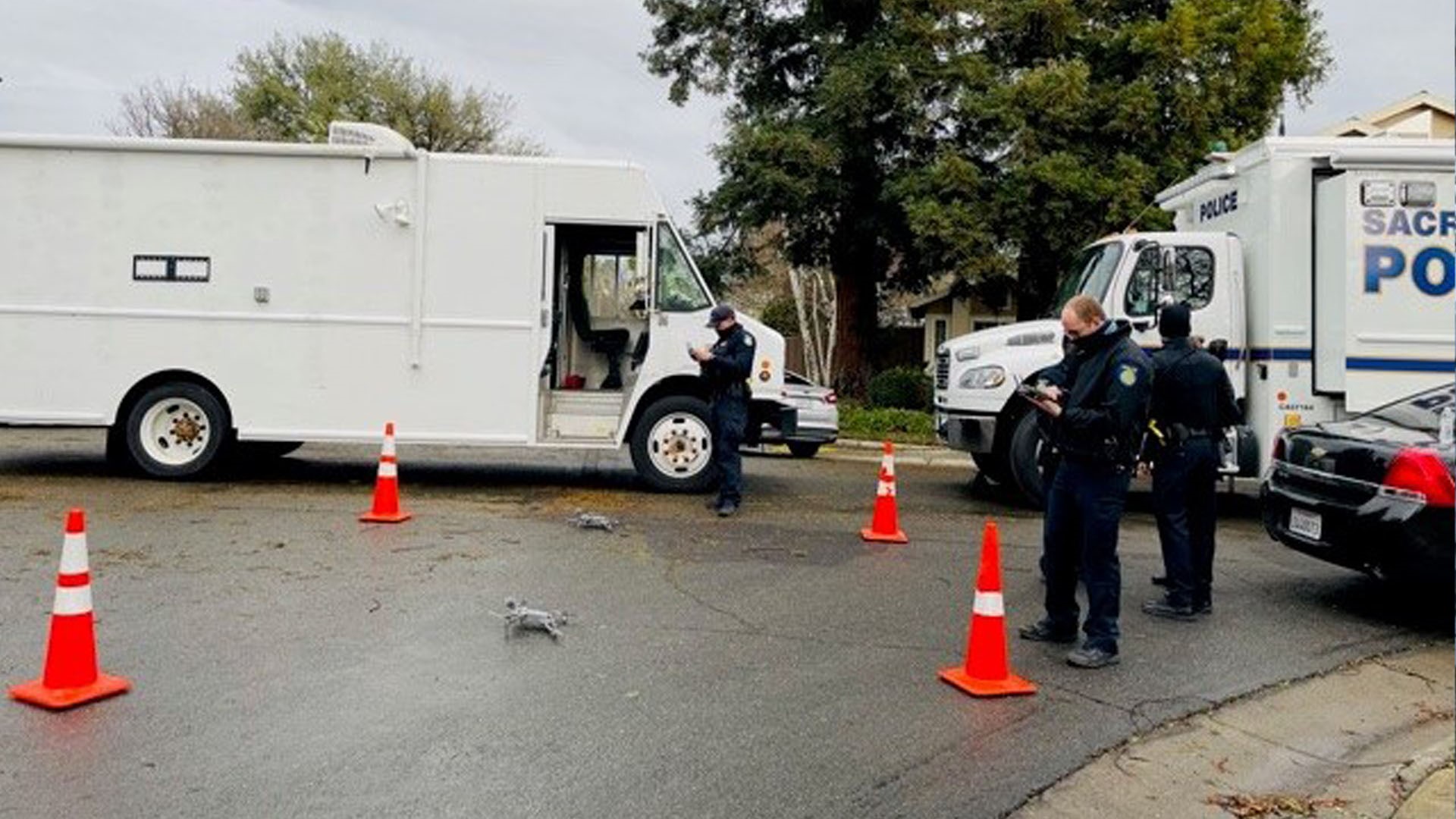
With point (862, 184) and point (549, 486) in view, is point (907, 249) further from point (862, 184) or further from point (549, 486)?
point (549, 486)

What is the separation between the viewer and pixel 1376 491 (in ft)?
21.4

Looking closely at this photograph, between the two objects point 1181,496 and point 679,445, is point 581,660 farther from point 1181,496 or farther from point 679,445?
point 679,445

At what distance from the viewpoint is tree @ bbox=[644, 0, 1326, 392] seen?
18047 mm

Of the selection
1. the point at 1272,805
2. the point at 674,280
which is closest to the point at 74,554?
the point at 1272,805

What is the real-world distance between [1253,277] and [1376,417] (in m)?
3.30

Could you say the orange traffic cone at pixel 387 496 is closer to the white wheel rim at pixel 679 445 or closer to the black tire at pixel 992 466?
the white wheel rim at pixel 679 445

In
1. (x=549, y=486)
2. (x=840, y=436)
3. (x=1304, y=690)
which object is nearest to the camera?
(x=1304, y=690)

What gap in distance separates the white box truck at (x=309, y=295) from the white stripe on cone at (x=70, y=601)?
232 inches

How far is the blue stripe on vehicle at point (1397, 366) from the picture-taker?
9.73 meters

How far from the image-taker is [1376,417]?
7.41 meters

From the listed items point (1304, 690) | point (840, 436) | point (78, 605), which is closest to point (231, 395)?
point (78, 605)

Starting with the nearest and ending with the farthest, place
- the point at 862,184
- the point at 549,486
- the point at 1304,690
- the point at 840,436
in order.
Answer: the point at 1304,690
the point at 549,486
the point at 840,436
the point at 862,184

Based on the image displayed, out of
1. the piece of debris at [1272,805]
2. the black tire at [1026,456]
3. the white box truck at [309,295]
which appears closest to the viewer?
the piece of debris at [1272,805]

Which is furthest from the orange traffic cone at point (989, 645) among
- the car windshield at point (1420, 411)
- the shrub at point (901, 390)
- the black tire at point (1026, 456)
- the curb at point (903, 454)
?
the shrub at point (901, 390)
